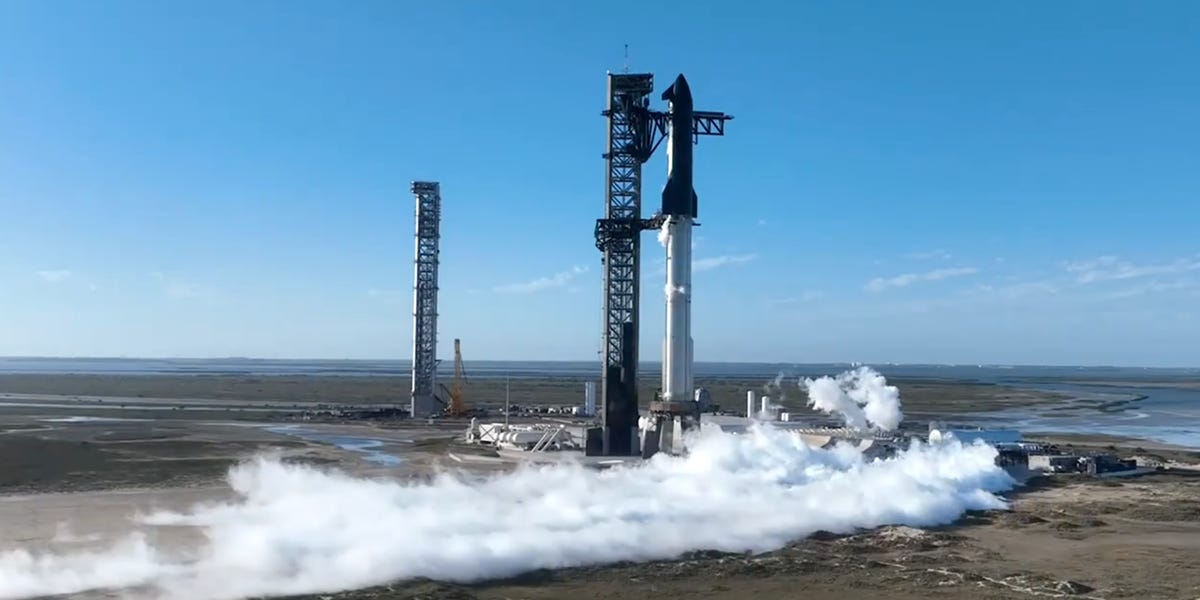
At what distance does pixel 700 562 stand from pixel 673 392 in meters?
23.2

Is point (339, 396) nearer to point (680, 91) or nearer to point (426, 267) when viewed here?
point (426, 267)

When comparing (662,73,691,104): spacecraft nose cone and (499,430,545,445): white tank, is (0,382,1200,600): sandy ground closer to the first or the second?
(499,430,545,445): white tank

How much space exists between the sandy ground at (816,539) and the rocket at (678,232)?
1030 centimetres

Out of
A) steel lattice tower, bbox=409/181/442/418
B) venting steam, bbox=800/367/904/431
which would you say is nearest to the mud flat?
steel lattice tower, bbox=409/181/442/418

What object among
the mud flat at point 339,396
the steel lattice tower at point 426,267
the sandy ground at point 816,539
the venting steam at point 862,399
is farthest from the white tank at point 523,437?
the mud flat at point 339,396

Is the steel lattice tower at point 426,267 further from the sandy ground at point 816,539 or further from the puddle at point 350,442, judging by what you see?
the sandy ground at point 816,539

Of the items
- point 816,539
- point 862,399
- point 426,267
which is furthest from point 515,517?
point 426,267

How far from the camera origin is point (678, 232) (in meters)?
49.9

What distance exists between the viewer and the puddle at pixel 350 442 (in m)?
55.2

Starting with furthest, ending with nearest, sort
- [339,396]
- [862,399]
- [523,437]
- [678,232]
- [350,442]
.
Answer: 1. [339,396]
2. [350,442]
3. [862,399]
4. [523,437]
5. [678,232]

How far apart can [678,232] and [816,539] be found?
833 inches

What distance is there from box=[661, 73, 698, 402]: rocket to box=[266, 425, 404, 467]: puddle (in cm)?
1498

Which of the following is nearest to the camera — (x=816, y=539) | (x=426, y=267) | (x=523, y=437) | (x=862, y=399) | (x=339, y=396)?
(x=816, y=539)

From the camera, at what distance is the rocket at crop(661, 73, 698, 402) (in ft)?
164
